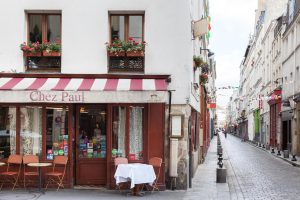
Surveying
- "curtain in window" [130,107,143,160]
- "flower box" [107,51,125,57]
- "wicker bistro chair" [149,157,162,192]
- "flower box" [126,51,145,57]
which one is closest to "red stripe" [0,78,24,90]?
"flower box" [107,51,125,57]

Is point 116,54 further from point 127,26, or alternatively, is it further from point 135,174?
point 135,174

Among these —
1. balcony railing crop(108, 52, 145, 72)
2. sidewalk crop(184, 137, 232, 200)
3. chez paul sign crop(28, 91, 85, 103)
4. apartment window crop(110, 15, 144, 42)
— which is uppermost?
apartment window crop(110, 15, 144, 42)

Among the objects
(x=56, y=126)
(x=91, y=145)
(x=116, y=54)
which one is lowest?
(x=91, y=145)

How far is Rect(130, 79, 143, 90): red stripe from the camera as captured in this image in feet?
44.0

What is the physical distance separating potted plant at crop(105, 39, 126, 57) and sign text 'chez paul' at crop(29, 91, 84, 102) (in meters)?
1.90

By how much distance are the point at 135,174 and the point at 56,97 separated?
282cm

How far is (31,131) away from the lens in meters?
14.5

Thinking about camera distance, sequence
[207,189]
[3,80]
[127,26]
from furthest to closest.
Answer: [207,189] < [127,26] < [3,80]

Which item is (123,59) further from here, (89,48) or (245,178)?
(245,178)

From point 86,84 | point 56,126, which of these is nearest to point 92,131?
point 56,126

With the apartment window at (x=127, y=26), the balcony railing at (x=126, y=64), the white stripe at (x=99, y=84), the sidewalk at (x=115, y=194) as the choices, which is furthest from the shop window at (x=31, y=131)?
the apartment window at (x=127, y=26)

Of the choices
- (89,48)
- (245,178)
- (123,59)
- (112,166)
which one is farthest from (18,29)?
(245,178)

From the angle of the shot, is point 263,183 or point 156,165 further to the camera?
point 263,183

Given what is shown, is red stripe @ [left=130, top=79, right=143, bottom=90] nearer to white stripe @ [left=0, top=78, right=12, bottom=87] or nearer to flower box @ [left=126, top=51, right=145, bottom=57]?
flower box @ [left=126, top=51, right=145, bottom=57]
